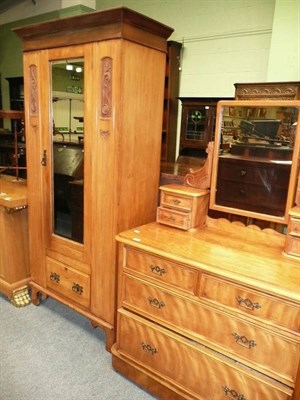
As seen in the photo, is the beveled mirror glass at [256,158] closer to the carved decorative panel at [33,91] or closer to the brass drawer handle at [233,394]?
the brass drawer handle at [233,394]

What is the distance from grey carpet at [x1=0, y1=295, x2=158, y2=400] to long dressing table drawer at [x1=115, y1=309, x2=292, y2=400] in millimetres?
189

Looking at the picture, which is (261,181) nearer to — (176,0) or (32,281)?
(32,281)

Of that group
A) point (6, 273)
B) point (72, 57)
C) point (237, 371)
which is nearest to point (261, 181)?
point (237, 371)

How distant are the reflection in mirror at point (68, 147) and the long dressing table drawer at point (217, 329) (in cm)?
63

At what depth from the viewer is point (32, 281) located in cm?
243

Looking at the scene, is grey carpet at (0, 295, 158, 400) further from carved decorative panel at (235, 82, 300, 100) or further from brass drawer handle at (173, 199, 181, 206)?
carved decorative panel at (235, 82, 300, 100)

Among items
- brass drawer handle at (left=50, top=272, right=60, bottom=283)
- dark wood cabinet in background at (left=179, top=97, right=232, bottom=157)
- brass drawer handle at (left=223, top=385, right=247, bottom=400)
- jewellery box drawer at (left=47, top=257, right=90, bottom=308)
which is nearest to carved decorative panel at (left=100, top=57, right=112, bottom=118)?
jewellery box drawer at (left=47, top=257, right=90, bottom=308)

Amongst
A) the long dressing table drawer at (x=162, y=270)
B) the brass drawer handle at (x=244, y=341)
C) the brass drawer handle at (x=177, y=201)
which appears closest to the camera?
the brass drawer handle at (x=244, y=341)

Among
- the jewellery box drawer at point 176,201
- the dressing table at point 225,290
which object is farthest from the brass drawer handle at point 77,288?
the jewellery box drawer at point 176,201

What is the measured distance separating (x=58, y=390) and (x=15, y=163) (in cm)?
199

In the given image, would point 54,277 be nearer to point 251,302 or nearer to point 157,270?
point 157,270

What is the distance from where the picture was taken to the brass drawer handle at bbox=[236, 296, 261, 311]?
1.29 metres

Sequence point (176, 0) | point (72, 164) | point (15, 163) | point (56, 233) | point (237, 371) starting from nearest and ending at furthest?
point (237, 371) → point (72, 164) → point (56, 233) → point (15, 163) → point (176, 0)

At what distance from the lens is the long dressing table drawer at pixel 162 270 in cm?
147
